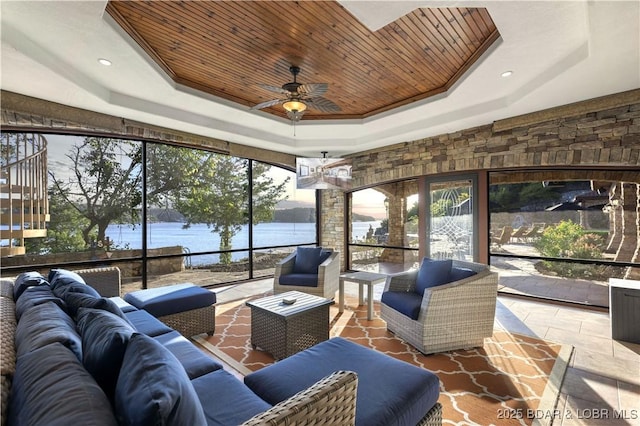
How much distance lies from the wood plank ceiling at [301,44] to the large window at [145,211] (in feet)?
7.69

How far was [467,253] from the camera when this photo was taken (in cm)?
529

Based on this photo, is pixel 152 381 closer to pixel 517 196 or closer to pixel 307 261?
pixel 307 261

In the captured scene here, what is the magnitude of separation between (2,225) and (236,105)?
3362 mm

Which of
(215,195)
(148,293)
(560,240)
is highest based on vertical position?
(215,195)

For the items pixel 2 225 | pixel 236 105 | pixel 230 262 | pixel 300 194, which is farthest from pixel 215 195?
pixel 2 225

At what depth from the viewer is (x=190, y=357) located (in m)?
1.89

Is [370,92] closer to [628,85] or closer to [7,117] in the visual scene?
[628,85]

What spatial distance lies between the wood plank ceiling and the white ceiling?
0.18 meters

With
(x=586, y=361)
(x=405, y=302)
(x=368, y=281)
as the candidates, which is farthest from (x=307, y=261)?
(x=586, y=361)

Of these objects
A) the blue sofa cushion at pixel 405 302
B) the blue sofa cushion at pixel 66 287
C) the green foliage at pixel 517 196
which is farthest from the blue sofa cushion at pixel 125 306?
the green foliage at pixel 517 196

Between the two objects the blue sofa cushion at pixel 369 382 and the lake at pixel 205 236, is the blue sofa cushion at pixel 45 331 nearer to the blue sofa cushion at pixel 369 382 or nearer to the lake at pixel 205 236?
the blue sofa cushion at pixel 369 382

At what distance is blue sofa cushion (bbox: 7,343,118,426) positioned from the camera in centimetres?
88

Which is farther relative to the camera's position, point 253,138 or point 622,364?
point 253,138

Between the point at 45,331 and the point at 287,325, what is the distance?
1709 mm
